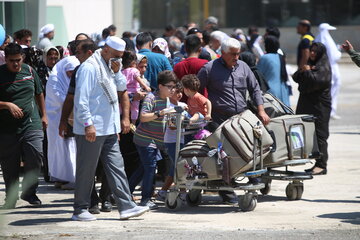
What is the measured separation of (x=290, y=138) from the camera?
9477 mm

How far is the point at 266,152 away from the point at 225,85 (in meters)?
0.87

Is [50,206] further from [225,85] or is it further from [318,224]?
[318,224]

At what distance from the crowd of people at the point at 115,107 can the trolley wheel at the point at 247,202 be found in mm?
443

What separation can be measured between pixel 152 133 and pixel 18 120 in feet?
4.77

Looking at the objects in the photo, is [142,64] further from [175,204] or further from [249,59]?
[175,204]

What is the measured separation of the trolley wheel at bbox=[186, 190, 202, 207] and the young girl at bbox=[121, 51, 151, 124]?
132cm

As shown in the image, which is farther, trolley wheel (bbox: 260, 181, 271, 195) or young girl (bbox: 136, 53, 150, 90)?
young girl (bbox: 136, 53, 150, 90)

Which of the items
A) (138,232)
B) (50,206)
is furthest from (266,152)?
(50,206)

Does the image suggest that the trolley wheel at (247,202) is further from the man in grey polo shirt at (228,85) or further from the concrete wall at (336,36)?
the concrete wall at (336,36)

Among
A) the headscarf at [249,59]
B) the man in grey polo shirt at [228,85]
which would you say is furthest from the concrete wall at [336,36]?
the man in grey polo shirt at [228,85]

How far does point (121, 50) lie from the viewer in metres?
8.23

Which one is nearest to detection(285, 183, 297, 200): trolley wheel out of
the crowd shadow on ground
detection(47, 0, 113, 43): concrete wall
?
the crowd shadow on ground

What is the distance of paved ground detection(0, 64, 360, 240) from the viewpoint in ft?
25.2

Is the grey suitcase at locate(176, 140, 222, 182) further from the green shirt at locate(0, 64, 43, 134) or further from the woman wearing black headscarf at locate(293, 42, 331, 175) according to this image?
the woman wearing black headscarf at locate(293, 42, 331, 175)
